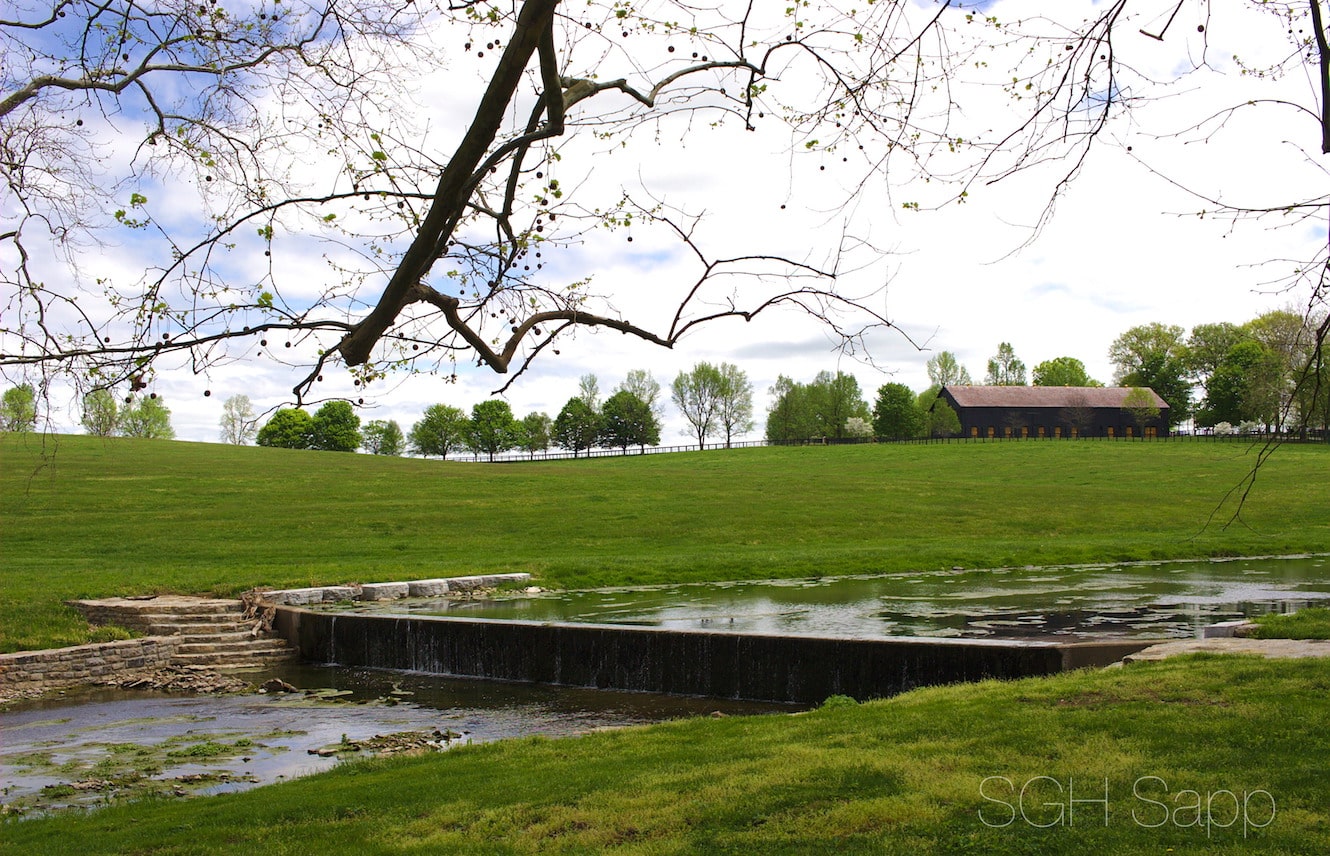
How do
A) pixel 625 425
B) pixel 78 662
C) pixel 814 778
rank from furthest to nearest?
1. pixel 625 425
2. pixel 78 662
3. pixel 814 778

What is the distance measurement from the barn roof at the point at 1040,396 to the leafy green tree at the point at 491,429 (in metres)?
46.2

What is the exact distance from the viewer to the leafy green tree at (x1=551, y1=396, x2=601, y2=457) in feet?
343

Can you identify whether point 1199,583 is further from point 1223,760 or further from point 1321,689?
point 1223,760

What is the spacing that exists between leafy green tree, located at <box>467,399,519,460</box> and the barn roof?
46.2 meters

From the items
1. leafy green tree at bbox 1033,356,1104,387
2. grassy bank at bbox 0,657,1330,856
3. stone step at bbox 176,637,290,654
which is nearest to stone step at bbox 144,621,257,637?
stone step at bbox 176,637,290,654

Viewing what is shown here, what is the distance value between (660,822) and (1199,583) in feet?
68.2

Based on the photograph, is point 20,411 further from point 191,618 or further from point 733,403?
point 733,403

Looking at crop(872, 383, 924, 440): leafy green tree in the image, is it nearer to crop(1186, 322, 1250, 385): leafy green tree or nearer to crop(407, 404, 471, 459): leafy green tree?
crop(1186, 322, 1250, 385): leafy green tree

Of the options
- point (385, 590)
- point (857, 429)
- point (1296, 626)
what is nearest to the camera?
point (1296, 626)

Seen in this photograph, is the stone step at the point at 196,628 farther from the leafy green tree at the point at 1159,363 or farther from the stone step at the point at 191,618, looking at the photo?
the leafy green tree at the point at 1159,363

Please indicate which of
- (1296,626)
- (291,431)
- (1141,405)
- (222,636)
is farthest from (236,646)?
(1141,405)

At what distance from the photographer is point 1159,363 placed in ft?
366

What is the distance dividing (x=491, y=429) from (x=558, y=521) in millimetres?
60101

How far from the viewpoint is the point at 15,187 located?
26.6 feet
